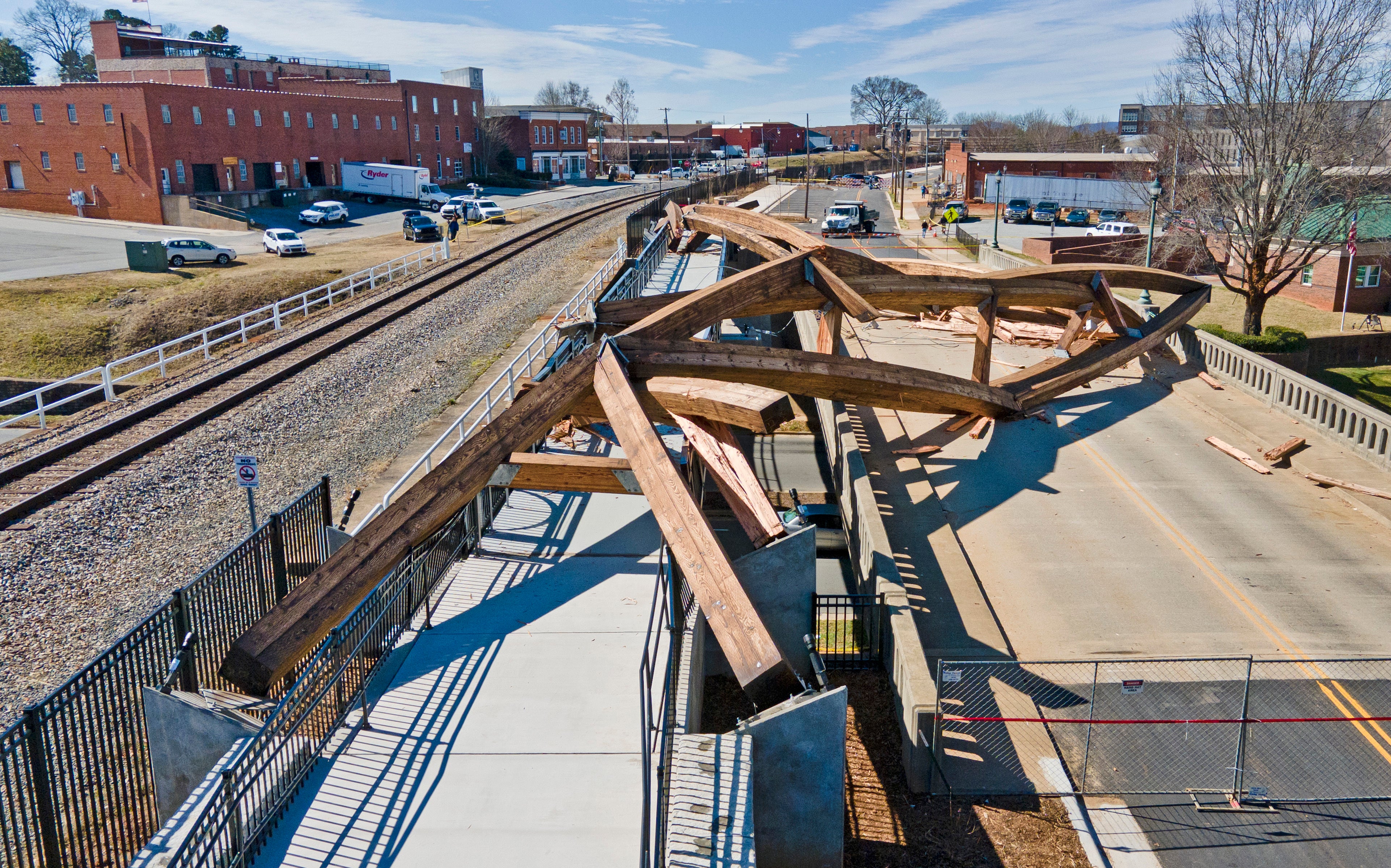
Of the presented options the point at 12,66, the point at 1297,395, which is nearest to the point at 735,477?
the point at 1297,395

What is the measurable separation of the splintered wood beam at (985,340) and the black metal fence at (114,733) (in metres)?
12.0

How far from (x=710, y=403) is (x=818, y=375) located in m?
1.60

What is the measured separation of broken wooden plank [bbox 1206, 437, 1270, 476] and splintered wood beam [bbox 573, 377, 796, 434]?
376 inches

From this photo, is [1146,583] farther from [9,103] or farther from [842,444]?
[9,103]

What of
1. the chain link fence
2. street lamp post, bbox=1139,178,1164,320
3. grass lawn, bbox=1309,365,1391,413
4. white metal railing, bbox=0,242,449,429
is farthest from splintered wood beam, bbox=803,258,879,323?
grass lawn, bbox=1309,365,1391,413

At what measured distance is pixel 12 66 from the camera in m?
94.1

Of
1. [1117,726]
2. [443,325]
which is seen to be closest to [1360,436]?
[1117,726]

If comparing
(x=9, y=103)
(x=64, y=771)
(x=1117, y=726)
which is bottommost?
(x=1117, y=726)

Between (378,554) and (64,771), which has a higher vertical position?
(378,554)

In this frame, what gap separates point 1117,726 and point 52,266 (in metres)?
45.0

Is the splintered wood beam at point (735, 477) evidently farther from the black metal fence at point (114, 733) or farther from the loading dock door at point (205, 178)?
the loading dock door at point (205, 178)

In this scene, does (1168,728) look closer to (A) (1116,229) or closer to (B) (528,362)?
(B) (528,362)

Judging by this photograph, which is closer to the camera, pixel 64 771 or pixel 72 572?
pixel 64 771

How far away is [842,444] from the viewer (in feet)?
53.0
